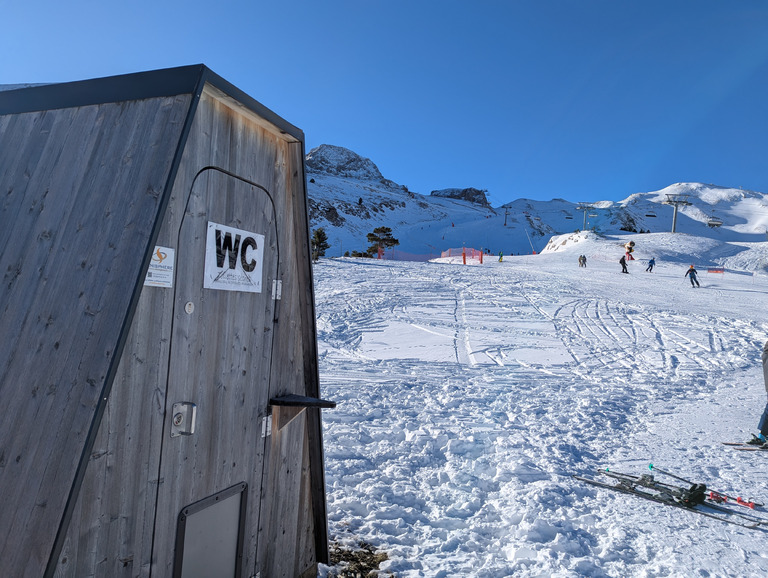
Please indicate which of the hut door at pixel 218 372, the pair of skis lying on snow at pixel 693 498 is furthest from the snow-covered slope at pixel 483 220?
the hut door at pixel 218 372

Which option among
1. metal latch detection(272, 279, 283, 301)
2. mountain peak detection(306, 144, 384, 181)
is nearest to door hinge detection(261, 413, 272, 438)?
metal latch detection(272, 279, 283, 301)

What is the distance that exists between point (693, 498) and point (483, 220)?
337 ft

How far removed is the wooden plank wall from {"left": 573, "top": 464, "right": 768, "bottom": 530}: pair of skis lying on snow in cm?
498

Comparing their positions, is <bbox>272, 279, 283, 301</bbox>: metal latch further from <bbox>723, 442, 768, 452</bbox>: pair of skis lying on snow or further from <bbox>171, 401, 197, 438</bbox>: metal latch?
<bbox>723, 442, 768, 452</bbox>: pair of skis lying on snow

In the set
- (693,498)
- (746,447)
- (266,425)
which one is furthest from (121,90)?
(746,447)

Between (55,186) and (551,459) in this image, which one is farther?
(551,459)

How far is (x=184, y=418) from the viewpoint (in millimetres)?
2670

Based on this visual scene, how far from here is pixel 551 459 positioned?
617 centimetres

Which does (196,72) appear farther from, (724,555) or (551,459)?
(551,459)

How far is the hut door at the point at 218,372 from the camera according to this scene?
264cm

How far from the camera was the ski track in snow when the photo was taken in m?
4.23

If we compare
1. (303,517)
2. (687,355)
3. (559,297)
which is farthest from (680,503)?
(559,297)

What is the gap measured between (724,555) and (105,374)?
15.4 feet

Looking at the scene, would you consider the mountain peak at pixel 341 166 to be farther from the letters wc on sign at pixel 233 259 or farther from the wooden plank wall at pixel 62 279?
the wooden plank wall at pixel 62 279
